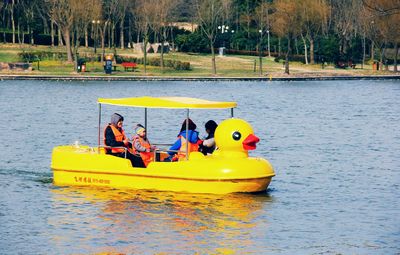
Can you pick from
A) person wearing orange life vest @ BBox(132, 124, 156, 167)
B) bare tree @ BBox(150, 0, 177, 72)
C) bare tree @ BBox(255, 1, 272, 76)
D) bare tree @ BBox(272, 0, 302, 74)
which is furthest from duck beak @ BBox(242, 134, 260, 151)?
bare tree @ BBox(255, 1, 272, 76)

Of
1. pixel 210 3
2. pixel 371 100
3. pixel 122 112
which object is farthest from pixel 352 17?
pixel 122 112

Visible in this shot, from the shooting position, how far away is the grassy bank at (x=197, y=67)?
101188 millimetres

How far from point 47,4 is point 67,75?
15.9 meters

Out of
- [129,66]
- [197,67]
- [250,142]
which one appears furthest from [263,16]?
[250,142]

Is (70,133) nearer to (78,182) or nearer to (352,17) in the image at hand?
(78,182)

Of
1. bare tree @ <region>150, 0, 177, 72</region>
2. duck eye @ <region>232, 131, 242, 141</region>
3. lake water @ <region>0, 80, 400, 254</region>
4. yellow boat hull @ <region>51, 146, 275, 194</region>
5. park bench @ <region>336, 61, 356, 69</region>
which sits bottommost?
park bench @ <region>336, 61, 356, 69</region>

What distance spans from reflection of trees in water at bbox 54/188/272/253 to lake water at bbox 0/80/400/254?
0.02 m

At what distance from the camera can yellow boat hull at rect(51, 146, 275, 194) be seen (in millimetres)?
28281

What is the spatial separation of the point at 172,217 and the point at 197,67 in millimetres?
82897

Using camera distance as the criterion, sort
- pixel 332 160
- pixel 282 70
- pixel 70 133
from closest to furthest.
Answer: pixel 332 160 → pixel 70 133 → pixel 282 70

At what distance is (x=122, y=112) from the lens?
6638 cm

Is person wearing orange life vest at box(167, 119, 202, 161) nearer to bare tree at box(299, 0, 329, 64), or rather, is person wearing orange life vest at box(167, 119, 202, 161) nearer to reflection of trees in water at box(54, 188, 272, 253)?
reflection of trees in water at box(54, 188, 272, 253)

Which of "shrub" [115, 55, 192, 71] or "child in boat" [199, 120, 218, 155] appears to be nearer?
"child in boat" [199, 120, 218, 155]

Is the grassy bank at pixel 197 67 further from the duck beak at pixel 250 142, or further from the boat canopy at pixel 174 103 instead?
the duck beak at pixel 250 142
